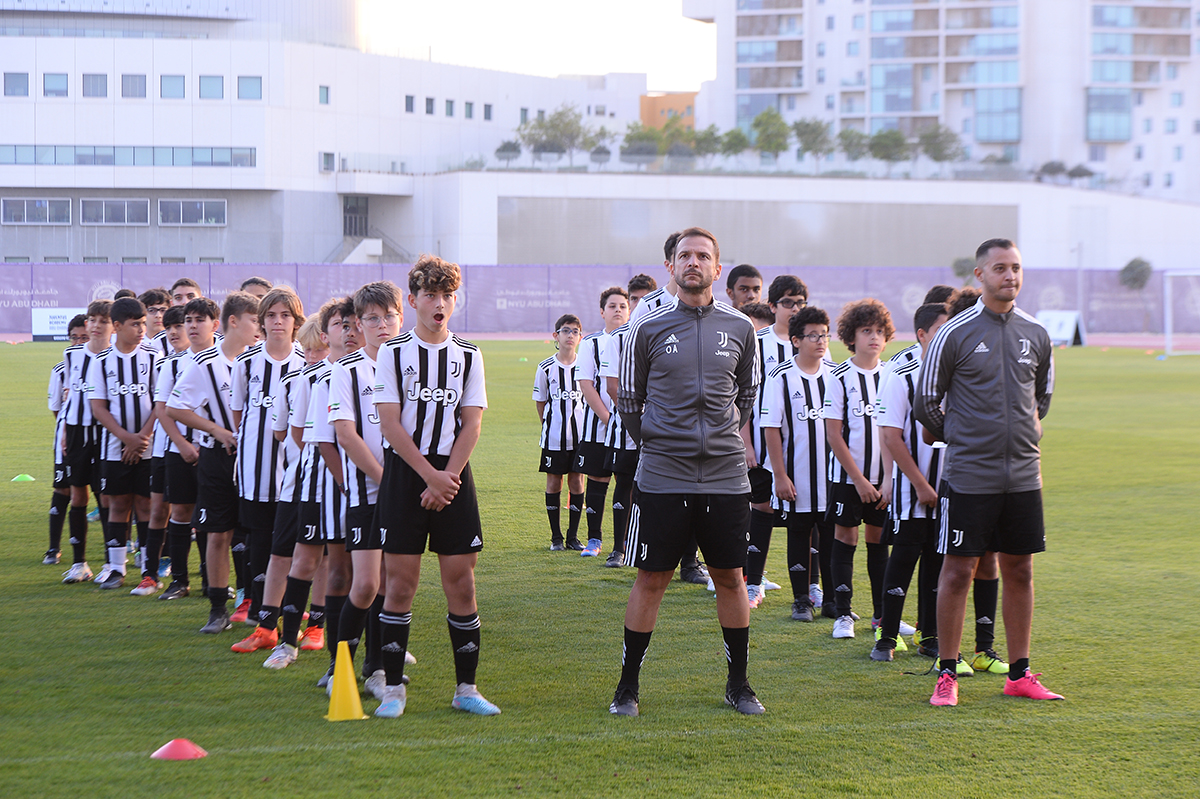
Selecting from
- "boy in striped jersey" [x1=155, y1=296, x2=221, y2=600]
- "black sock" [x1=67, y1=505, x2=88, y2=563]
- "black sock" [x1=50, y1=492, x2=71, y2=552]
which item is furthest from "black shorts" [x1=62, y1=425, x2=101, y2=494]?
"boy in striped jersey" [x1=155, y1=296, x2=221, y2=600]

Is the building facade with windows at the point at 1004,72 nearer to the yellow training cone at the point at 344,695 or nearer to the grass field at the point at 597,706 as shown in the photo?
the grass field at the point at 597,706

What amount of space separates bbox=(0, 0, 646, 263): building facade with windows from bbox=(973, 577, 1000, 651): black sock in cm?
5826

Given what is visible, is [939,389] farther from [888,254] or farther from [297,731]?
[888,254]

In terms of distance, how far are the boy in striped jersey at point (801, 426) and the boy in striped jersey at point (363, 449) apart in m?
2.39

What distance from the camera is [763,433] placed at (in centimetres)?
697

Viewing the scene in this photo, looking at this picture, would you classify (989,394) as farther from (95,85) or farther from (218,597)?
(95,85)

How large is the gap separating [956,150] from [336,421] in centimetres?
6959

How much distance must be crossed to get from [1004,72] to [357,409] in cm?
8554

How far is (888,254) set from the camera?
218 ft

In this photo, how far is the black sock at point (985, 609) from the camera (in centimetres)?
571

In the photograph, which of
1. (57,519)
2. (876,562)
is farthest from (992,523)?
(57,519)

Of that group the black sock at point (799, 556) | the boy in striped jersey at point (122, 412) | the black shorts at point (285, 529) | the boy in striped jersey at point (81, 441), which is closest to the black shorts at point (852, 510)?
the black sock at point (799, 556)

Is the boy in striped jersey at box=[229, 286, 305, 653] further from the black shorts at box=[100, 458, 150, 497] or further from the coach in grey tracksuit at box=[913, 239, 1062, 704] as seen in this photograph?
the coach in grey tracksuit at box=[913, 239, 1062, 704]

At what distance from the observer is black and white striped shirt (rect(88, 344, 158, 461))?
7680 mm
